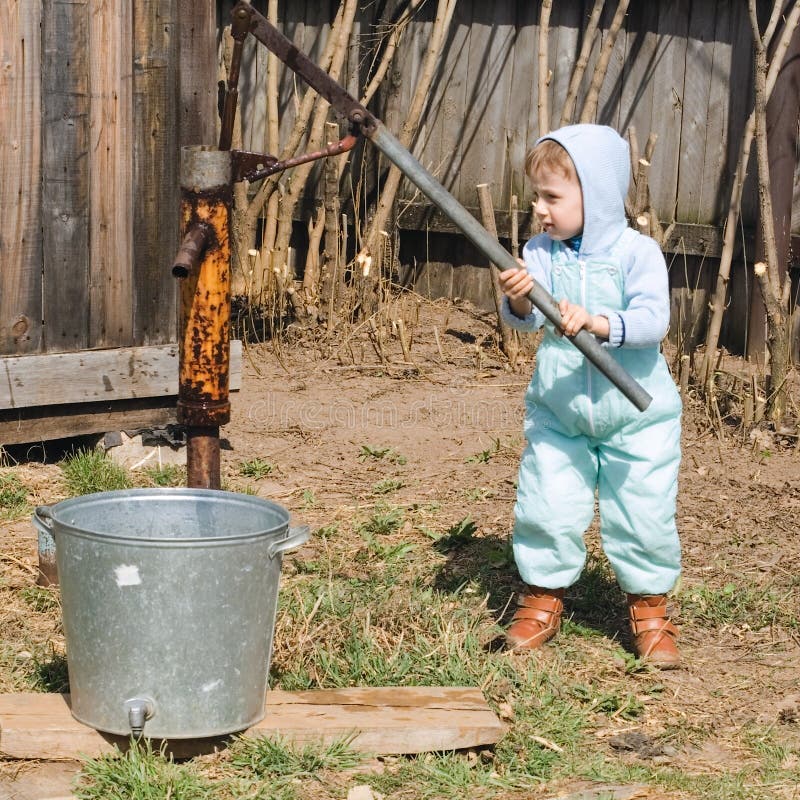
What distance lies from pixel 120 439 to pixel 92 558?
8.45 feet

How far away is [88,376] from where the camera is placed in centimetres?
496

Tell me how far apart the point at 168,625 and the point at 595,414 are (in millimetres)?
1300

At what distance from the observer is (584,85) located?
23.4 ft

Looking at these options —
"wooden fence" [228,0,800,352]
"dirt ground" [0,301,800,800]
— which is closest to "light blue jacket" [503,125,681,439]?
"dirt ground" [0,301,800,800]

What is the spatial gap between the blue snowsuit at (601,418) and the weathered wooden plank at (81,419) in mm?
2146

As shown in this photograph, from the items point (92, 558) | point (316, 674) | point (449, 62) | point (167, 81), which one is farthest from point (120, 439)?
point (449, 62)

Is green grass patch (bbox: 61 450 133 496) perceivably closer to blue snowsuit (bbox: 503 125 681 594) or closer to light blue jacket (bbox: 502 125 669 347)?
blue snowsuit (bbox: 503 125 681 594)

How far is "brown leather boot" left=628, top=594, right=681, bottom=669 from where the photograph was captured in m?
3.46

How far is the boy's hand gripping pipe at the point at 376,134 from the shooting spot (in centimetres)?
275

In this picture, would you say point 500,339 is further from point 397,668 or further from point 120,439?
point 397,668

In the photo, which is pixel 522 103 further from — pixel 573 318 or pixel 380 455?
pixel 573 318

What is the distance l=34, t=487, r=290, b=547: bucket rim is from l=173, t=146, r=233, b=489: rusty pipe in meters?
0.17

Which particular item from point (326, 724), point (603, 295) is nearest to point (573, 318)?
point (603, 295)

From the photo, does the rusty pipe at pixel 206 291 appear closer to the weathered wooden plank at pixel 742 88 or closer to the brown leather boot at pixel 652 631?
the brown leather boot at pixel 652 631
